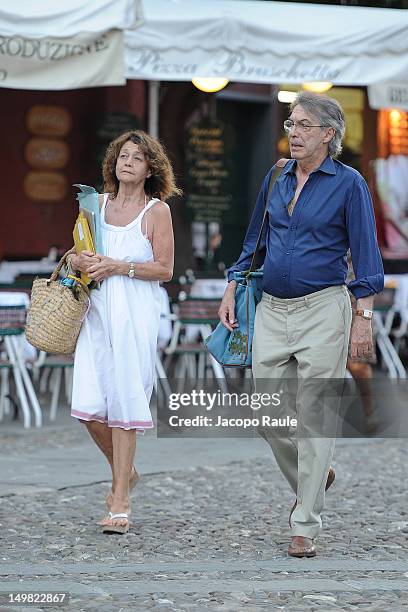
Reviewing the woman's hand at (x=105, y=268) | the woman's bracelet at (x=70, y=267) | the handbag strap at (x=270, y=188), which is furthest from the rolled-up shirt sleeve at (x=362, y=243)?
the woman's bracelet at (x=70, y=267)


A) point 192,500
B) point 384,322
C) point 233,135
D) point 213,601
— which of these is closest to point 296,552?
point 213,601

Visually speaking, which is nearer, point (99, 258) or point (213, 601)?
point (213, 601)

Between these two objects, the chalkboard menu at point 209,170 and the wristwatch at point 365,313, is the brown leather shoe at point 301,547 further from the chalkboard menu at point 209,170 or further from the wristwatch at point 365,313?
the chalkboard menu at point 209,170

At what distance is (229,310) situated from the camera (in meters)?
5.94

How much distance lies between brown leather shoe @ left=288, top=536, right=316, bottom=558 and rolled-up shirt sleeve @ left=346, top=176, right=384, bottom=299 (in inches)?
42.1

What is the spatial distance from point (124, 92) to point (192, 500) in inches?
314

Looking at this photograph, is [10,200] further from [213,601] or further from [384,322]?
[213,601]

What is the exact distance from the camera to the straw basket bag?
6164 mm

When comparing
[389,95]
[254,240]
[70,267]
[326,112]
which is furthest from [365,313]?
[389,95]

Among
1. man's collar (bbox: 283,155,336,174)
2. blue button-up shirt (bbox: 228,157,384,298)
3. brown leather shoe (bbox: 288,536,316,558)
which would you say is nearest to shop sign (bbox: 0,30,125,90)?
man's collar (bbox: 283,155,336,174)

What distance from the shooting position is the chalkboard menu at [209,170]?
48.5 feet

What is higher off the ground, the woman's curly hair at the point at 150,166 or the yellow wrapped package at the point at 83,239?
the woman's curly hair at the point at 150,166

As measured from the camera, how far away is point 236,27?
982 centimetres

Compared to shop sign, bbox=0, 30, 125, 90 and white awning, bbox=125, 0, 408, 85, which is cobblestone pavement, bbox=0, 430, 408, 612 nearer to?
shop sign, bbox=0, 30, 125, 90
